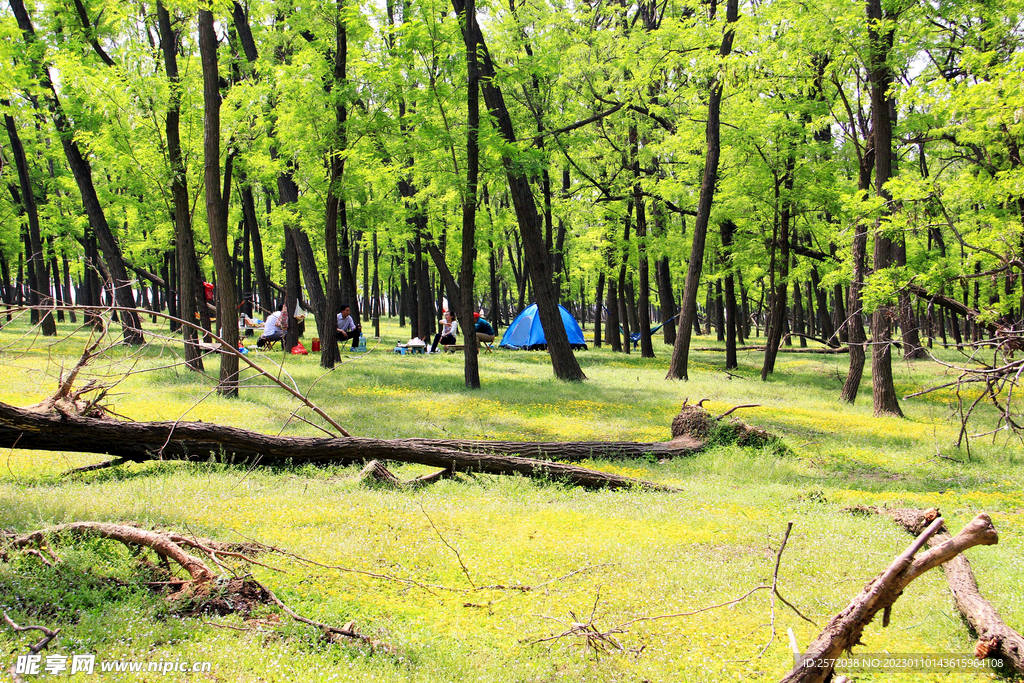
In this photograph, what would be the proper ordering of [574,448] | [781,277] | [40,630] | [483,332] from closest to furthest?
[40,630]
[574,448]
[781,277]
[483,332]

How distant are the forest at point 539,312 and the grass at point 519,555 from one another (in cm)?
5

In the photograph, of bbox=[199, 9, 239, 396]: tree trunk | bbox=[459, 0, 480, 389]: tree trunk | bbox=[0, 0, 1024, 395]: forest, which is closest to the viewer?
bbox=[199, 9, 239, 396]: tree trunk

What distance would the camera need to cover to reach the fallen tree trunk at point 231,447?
6402 mm

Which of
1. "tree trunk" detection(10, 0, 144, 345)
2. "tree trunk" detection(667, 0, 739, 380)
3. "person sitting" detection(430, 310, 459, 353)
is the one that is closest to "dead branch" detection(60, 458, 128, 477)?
"tree trunk" detection(10, 0, 144, 345)

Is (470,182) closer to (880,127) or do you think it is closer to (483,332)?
(880,127)

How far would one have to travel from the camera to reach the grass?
3.79 metres

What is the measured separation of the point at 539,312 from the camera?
17.0 m

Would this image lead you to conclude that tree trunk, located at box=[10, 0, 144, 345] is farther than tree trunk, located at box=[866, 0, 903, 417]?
Yes

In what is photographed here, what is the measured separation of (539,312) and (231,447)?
10.5 m

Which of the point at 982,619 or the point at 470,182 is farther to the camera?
the point at 470,182

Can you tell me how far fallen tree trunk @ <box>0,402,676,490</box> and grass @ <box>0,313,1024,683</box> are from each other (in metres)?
0.27

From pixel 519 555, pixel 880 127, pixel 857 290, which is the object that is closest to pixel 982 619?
pixel 519 555

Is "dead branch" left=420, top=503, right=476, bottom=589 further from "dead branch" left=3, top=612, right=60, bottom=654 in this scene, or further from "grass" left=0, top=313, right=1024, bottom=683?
"dead branch" left=3, top=612, right=60, bottom=654

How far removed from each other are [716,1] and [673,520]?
16.5m
